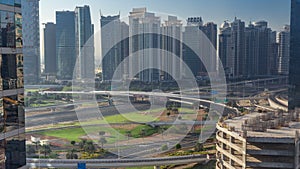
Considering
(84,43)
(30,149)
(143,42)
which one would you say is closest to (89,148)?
(30,149)

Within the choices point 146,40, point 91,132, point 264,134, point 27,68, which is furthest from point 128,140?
point 27,68

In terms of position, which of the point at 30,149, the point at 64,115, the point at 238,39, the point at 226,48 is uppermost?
the point at 238,39

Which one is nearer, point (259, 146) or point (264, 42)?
point (259, 146)

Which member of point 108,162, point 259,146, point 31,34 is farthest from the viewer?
point 31,34

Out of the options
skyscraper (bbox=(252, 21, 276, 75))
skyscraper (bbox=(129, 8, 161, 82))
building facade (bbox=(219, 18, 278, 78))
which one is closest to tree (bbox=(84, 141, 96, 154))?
skyscraper (bbox=(129, 8, 161, 82))

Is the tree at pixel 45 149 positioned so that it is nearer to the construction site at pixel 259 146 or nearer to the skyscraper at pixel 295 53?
the construction site at pixel 259 146

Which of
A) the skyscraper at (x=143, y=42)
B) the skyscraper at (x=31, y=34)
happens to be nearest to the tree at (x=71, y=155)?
the skyscraper at (x=143, y=42)

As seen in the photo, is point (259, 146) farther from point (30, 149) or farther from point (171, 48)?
point (171, 48)
